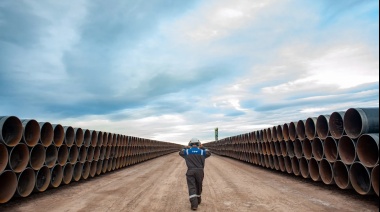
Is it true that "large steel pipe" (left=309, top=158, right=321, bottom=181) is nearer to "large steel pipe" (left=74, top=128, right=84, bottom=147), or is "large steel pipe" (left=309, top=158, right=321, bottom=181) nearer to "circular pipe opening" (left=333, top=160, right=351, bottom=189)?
"circular pipe opening" (left=333, top=160, right=351, bottom=189)

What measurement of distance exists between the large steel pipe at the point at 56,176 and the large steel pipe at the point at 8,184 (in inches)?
89.0

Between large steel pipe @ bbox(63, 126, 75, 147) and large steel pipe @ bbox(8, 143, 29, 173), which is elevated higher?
large steel pipe @ bbox(63, 126, 75, 147)

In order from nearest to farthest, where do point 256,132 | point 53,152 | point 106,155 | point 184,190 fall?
point 184,190
point 53,152
point 106,155
point 256,132

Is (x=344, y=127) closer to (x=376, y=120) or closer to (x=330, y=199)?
(x=376, y=120)

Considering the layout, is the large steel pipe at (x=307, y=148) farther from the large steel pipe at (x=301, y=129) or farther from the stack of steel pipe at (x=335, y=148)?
the large steel pipe at (x=301, y=129)

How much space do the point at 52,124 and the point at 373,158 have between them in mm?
10316

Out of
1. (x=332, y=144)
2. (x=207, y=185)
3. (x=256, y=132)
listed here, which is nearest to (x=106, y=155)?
(x=207, y=185)

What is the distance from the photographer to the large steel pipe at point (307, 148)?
38.3ft

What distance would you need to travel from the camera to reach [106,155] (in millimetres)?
16984

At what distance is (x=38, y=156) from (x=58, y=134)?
150 cm

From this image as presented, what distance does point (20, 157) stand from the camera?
29.7ft

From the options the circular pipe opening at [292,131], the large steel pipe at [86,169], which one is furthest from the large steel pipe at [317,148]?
the large steel pipe at [86,169]

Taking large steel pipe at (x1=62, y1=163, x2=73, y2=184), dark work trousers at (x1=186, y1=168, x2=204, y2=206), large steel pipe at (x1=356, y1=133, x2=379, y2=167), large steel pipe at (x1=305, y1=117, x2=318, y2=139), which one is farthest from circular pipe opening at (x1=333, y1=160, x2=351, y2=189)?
large steel pipe at (x1=62, y1=163, x2=73, y2=184)

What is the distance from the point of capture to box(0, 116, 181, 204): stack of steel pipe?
332 inches
